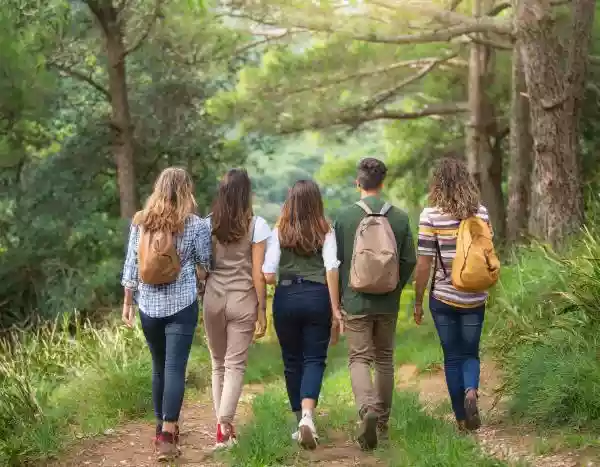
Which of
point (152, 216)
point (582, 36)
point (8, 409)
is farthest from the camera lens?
point (582, 36)

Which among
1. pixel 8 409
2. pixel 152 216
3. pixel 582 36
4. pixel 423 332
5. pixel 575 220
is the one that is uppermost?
pixel 582 36

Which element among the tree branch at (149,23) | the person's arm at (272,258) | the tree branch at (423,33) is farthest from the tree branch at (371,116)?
the person's arm at (272,258)

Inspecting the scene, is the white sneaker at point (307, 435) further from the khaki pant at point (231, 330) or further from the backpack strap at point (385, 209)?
the backpack strap at point (385, 209)

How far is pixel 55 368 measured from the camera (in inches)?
326

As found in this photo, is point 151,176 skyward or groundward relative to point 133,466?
skyward

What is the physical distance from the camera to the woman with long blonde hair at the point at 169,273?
4602mm

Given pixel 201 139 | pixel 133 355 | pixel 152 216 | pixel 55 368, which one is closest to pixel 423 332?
pixel 133 355

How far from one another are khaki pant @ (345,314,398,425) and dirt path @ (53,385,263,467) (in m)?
0.90

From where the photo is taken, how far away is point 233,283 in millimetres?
4820

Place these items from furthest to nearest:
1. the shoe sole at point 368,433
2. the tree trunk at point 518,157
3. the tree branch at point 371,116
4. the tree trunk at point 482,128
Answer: the tree branch at point 371,116
the tree trunk at point 482,128
the tree trunk at point 518,157
the shoe sole at point 368,433

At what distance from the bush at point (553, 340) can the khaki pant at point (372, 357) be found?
0.91 meters

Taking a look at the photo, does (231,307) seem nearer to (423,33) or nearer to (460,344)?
(460,344)

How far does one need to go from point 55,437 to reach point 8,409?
1.56 ft

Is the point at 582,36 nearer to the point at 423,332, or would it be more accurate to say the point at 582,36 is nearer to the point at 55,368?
the point at 423,332
